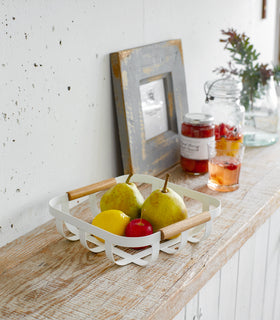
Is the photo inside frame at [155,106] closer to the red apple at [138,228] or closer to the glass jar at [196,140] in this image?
the glass jar at [196,140]

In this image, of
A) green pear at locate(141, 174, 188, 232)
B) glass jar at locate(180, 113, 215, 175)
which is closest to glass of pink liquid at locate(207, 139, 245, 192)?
glass jar at locate(180, 113, 215, 175)

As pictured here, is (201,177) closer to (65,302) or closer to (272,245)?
(272,245)

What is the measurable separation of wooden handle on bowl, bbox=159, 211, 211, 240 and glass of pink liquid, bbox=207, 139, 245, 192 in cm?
30

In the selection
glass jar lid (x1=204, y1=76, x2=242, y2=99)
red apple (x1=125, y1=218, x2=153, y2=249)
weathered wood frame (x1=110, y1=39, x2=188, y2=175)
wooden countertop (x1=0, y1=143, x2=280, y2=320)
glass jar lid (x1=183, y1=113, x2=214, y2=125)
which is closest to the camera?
wooden countertop (x1=0, y1=143, x2=280, y2=320)

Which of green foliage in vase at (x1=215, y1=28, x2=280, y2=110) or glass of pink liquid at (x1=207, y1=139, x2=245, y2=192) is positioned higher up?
green foliage in vase at (x1=215, y1=28, x2=280, y2=110)

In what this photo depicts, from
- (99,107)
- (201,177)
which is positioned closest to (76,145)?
(99,107)

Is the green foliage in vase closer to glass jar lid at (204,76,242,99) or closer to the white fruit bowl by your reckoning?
glass jar lid at (204,76,242,99)

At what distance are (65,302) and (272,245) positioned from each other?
72 centimetres

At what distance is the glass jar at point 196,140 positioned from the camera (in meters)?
1.19

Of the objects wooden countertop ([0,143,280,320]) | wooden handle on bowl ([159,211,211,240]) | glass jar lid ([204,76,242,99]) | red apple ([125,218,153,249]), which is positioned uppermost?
glass jar lid ([204,76,242,99])

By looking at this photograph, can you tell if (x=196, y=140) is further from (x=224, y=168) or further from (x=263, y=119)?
(x=263, y=119)

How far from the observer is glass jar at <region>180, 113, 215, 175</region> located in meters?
1.19

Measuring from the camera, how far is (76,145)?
101 centimetres

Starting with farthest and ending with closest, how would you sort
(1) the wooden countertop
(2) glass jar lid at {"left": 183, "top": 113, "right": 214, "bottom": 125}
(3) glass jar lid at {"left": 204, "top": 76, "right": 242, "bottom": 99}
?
(3) glass jar lid at {"left": 204, "top": 76, "right": 242, "bottom": 99}
(2) glass jar lid at {"left": 183, "top": 113, "right": 214, "bottom": 125}
(1) the wooden countertop
